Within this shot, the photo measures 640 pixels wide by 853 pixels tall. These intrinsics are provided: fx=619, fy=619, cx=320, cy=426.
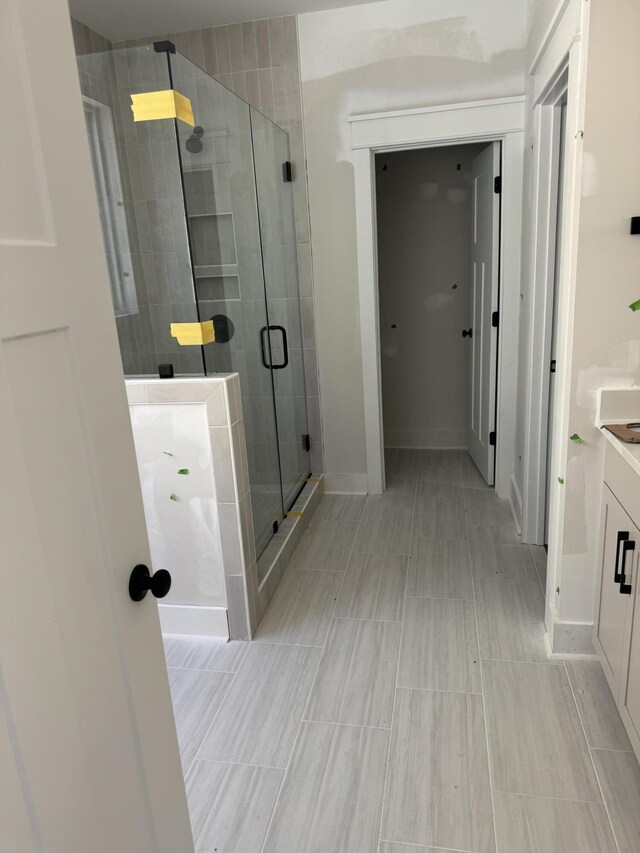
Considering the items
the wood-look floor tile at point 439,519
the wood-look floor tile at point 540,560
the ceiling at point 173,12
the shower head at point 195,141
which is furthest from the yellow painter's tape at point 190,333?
the ceiling at point 173,12

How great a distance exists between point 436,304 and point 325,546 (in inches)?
83.9

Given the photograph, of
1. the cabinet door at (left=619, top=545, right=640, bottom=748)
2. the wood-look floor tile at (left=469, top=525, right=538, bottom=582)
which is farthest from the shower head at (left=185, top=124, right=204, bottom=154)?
the wood-look floor tile at (left=469, top=525, right=538, bottom=582)

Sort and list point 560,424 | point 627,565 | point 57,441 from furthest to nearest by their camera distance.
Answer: point 560,424 < point 627,565 < point 57,441

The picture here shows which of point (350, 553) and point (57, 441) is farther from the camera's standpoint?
point (350, 553)

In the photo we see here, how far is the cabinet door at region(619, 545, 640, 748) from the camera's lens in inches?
66.4

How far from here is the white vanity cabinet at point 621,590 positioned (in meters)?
1.71

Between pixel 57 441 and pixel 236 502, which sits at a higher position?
pixel 57 441

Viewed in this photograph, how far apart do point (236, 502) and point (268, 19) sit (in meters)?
2.75

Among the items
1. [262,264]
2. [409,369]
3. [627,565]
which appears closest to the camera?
[627,565]

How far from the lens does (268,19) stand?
3.44 m

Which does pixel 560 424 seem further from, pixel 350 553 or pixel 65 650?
pixel 65 650

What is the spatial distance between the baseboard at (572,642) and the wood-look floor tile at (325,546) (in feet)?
3.63

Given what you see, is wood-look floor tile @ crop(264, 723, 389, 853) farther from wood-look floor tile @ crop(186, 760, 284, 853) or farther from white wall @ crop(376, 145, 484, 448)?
white wall @ crop(376, 145, 484, 448)

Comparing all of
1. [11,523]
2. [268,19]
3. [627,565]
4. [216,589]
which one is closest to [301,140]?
[268,19]
